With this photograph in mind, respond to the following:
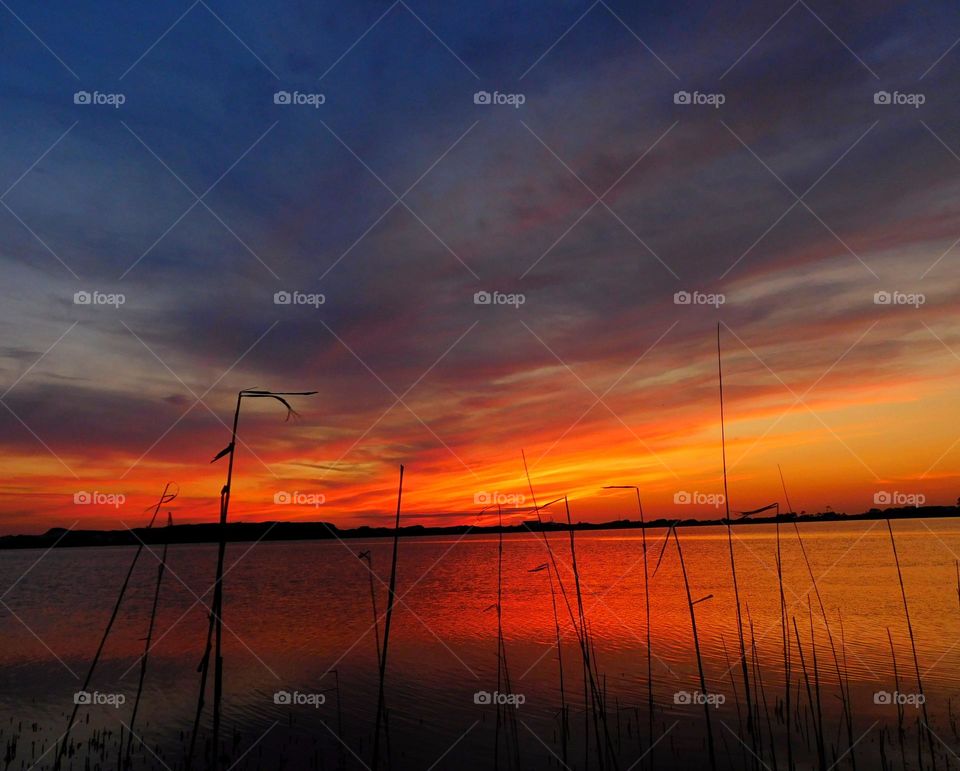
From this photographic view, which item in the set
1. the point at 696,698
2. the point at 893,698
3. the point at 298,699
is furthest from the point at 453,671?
the point at 893,698

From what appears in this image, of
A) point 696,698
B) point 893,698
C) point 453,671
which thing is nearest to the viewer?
point 893,698

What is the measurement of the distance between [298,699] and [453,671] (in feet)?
16.7

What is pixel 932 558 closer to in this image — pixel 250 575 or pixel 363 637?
pixel 363 637

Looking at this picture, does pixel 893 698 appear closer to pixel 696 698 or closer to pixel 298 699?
pixel 696 698

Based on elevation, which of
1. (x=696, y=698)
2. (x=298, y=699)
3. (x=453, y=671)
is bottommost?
(x=298, y=699)

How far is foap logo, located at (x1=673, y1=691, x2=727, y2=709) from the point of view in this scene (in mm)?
15113

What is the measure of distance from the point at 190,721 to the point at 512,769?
8249 mm

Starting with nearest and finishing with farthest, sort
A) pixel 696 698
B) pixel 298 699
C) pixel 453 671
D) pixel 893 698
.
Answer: pixel 893 698, pixel 696 698, pixel 298 699, pixel 453 671

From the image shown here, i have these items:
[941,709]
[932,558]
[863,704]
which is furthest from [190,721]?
[932,558]

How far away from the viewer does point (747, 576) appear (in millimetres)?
48312

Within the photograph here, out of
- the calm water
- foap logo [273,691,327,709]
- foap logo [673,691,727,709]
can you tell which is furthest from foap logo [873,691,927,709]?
foap logo [273,691,327,709]

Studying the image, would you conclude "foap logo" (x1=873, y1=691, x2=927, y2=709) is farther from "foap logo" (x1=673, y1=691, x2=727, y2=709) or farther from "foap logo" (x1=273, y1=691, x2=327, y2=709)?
"foap logo" (x1=273, y1=691, x2=327, y2=709)

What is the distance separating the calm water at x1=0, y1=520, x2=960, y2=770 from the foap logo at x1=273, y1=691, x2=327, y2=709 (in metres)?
0.17

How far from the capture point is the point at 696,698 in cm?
1614
